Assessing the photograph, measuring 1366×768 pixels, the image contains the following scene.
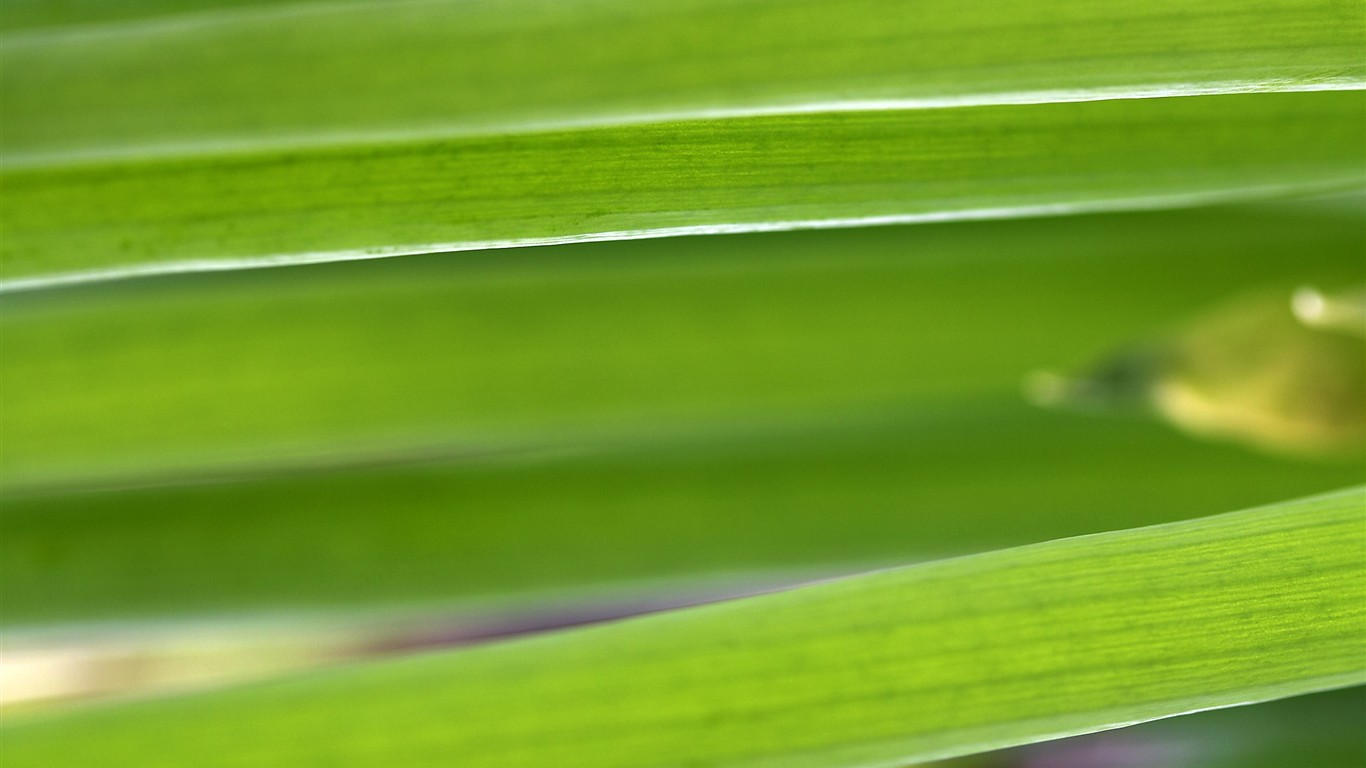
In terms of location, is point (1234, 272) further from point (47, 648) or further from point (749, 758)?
point (47, 648)

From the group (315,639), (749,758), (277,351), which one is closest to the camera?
(749,758)

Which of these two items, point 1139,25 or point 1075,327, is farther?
point 1075,327

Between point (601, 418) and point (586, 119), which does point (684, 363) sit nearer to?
point (601, 418)

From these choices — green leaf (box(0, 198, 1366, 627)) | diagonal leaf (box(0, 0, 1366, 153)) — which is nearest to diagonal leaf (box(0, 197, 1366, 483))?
green leaf (box(0, 198, 1366, 627))

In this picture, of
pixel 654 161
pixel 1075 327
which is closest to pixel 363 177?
pixel 654 161

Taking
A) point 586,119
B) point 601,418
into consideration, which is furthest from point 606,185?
point 601,418

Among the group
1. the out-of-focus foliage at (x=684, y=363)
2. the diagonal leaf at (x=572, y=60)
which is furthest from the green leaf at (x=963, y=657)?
the diagonal leaf at (x=572, y=60)
